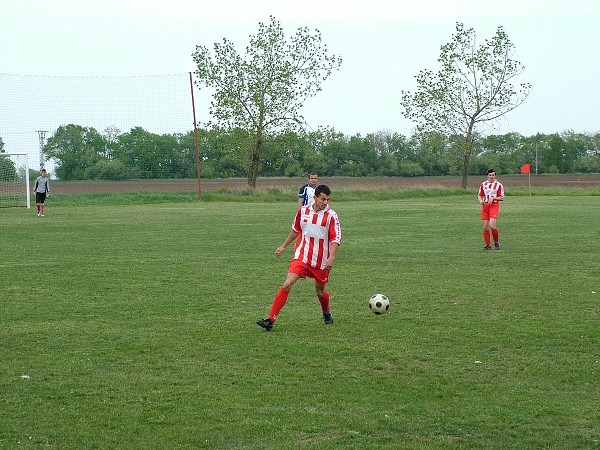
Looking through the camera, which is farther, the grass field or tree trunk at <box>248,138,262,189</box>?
tree trunk at <box>248,138,262,189</box>

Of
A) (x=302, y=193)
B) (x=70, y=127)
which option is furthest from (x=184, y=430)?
(x=70, y=127)

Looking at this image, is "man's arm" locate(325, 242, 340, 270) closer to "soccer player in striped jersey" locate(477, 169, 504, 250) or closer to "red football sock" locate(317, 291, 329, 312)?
"red football sock" locate(317, 291, 329, 312)

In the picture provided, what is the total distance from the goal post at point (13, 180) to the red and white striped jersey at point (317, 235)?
30556 millimetres

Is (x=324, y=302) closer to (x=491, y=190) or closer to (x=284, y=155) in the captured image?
(x=491, y=190)

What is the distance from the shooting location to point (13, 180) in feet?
126

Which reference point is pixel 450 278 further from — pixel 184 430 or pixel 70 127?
pixel 70 127

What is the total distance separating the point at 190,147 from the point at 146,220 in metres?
17.2

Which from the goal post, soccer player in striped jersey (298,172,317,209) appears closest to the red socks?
soccer player in striped jersey (298,172,317,209)

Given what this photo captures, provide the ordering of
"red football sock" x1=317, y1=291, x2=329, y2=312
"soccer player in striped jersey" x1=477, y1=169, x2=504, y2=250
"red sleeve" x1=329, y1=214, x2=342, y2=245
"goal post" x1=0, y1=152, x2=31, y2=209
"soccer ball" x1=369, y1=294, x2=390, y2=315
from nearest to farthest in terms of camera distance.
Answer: "red sleeve" x1=329, y1=214, x2=342, y2=245 → "red football sock" x1=317, y1=291, x2=329, y2=312 → "soccer ball" x1=369, y1=294, x2=390, y2=315 → "soccer player in striped jersey" x1=477, y1=169, x2=504, y2=250 → "goal post" x1=0, y1=152, x2=31, y2=209

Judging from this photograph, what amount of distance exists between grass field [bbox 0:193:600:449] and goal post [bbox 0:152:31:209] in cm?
2195

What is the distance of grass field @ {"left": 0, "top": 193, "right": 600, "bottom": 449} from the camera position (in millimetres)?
5980

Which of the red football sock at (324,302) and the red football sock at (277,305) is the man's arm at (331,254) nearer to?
the red football sock at (324,302)

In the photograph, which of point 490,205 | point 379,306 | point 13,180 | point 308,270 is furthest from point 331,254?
point 13,180

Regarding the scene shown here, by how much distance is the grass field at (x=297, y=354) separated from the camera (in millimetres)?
5980
